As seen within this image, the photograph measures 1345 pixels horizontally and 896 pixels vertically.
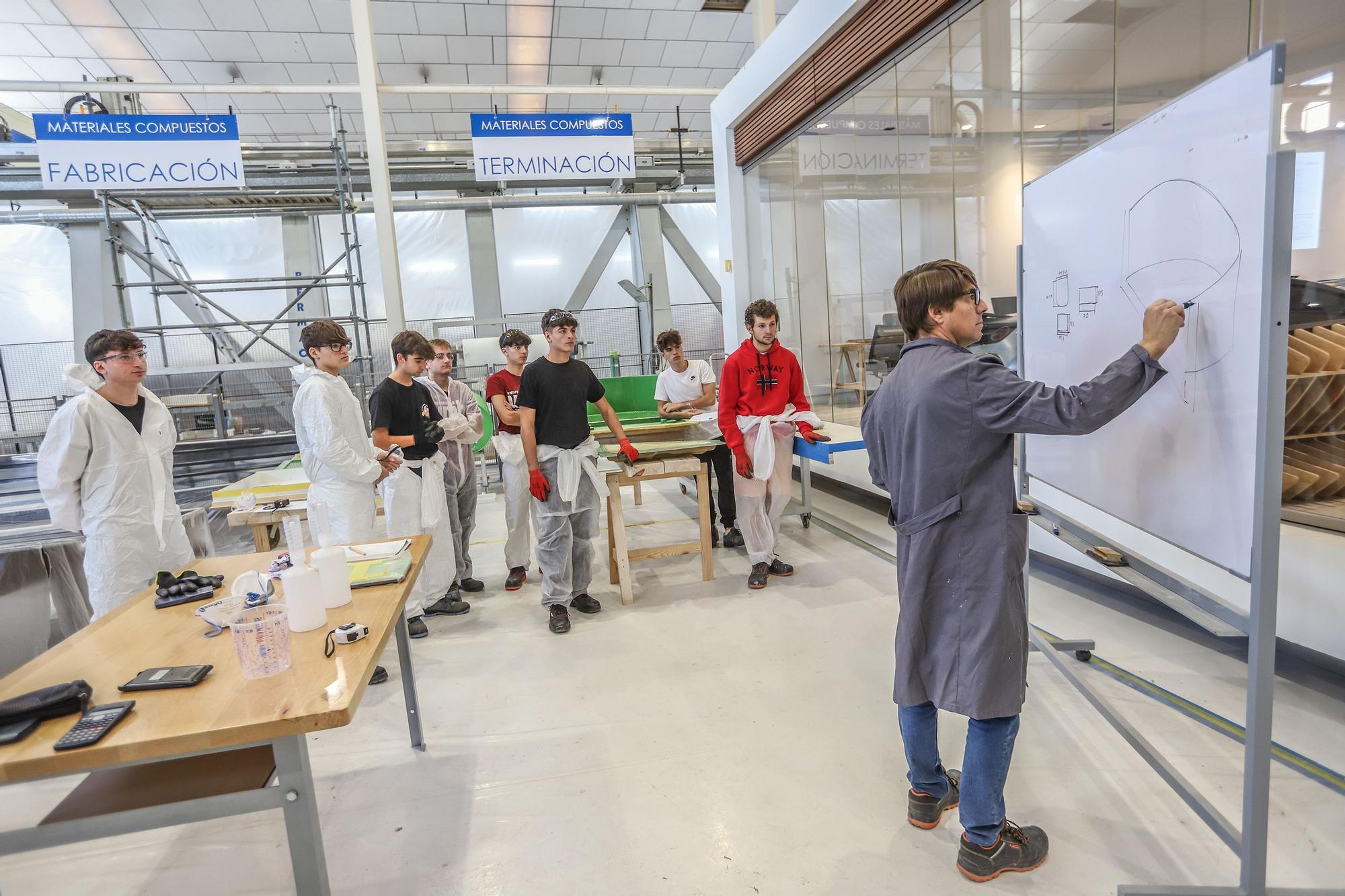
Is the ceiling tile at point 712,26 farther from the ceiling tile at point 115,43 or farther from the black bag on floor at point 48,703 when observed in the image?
the black bag on floor at point 48,703

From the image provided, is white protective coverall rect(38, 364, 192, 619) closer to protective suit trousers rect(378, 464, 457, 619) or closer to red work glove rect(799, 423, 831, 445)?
protective suit trousers rect(378, 464, 457, 619)

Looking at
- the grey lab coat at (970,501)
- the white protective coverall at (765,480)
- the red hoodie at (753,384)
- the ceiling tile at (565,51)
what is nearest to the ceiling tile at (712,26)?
the ceiling tile at (565,51)

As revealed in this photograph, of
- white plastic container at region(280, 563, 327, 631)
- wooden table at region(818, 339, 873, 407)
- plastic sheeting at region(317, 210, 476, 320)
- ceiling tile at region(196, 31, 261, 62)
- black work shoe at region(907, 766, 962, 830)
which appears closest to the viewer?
white plastic container at region(280, 563, 327, 631)

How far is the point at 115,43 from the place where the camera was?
22.6ft

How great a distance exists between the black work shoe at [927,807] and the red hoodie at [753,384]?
2.31 m

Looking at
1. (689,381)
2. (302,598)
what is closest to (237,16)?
(689,381)

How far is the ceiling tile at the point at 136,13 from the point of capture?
6.14 meters

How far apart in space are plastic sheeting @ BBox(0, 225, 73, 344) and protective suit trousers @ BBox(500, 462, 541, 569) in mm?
9673

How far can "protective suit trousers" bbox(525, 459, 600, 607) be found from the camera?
3639 millimetres

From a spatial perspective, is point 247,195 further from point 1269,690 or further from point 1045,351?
point 1269,690

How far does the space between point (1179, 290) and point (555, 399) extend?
2.66m

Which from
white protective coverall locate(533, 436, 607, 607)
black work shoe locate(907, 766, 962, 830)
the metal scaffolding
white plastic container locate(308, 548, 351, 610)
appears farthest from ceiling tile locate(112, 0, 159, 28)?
black work shoe locate(907, 766, 962, 830)

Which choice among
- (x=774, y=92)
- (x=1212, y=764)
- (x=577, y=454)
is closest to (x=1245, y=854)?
(x=1212, y=764)

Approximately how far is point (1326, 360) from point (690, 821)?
267 centimetres
